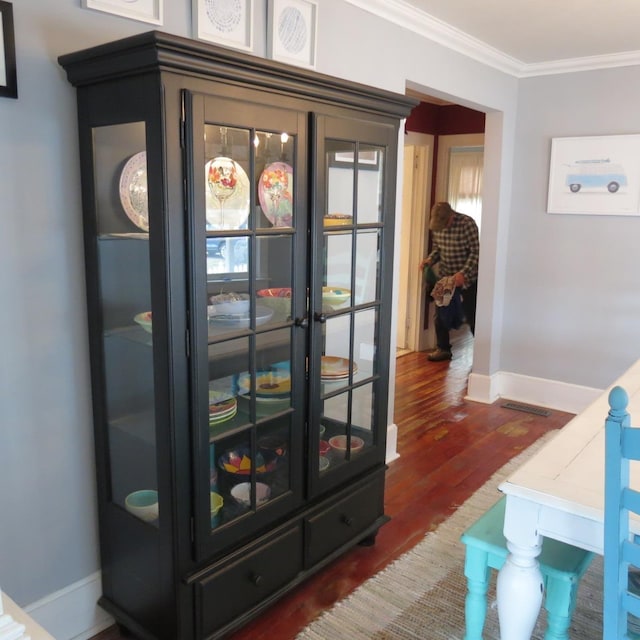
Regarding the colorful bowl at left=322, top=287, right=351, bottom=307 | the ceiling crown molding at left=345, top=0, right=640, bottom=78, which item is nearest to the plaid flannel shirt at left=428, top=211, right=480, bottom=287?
the ceiling crown molding at left=345, top=0, right=640, bottom=78

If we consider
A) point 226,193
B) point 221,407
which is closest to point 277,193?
point 226,193

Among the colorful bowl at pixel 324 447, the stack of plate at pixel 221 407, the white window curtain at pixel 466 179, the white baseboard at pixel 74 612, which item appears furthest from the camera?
the white window curtain at pixel 466 179

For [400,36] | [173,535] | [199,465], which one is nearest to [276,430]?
[199,465]

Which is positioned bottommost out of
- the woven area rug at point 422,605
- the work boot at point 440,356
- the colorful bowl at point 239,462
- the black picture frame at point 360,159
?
the woven area rug at point 422,605

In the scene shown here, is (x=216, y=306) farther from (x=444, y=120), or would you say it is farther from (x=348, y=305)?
(x=444, y=120)

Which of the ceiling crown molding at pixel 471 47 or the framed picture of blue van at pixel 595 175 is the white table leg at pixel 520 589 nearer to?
the ceiling crown molding at pixel 471 47

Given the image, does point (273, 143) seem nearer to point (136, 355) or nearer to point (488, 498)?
point (136, 355)

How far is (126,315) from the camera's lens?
184cm

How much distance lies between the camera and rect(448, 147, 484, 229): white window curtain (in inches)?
226

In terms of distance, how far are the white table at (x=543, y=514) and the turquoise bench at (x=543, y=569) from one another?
0.08m

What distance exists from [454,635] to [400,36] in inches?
104

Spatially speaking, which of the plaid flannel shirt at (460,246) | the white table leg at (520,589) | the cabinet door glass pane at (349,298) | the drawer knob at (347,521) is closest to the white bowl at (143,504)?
the cabinet door glass pane at (349,298)

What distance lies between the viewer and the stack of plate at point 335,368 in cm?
226

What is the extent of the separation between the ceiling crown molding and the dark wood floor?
2.27 metres
